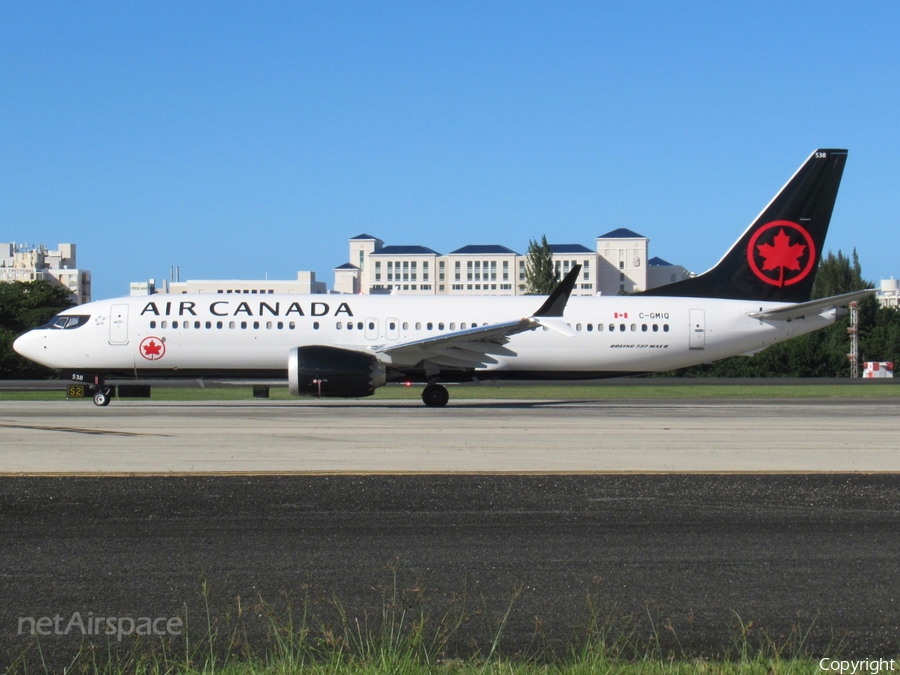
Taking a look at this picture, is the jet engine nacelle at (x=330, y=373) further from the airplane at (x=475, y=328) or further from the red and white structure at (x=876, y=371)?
the red and white structure at (x=876, y=371)

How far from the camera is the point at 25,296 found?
99875 millimetres

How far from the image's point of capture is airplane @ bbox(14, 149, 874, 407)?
2825 cm

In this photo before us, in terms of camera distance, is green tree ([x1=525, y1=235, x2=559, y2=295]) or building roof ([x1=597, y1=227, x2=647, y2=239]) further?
building roof ([x1=597, y1=227, x2=647, y2=239])

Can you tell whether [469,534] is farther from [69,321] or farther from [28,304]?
[28,304]

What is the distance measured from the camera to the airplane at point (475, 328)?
28.2m

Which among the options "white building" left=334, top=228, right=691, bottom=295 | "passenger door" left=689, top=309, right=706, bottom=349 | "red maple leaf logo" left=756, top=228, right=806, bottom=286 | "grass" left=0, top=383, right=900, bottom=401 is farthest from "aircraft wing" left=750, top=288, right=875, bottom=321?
"white building" left=334, top=228, right=691, bottom=295

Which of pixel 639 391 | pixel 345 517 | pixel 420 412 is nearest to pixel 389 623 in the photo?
pixel 345 517

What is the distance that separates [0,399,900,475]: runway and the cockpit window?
117 inches

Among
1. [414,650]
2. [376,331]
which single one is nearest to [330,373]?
[376,331]

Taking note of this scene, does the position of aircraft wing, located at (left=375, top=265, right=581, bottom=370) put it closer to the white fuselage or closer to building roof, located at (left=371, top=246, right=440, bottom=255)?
the white fuselage

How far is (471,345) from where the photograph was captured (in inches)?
1110

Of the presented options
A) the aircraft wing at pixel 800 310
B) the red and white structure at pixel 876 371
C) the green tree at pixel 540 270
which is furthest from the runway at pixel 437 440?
the green tree at pixel 540 270

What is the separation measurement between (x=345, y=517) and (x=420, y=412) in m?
15.5

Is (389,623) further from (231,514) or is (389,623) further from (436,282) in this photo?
(436,282)
